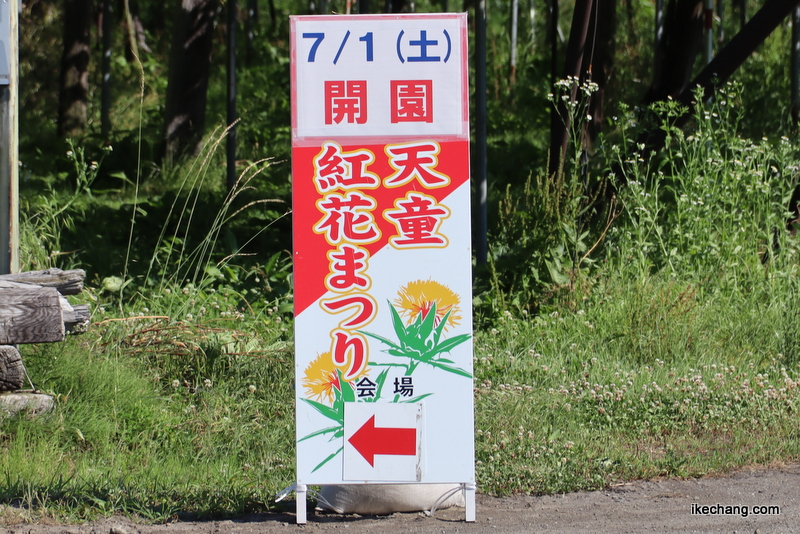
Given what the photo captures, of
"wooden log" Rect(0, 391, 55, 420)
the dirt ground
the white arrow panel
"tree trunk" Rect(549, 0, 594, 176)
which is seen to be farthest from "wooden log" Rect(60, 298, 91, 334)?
"tree trunk" Rect(549, 0, 594, 176)

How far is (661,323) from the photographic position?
18.0ft

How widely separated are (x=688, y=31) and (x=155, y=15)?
65.1 feet

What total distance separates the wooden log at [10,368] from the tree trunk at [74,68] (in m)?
10.5

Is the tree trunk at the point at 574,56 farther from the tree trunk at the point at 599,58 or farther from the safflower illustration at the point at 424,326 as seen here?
the safflower illustration at the point at 424,326

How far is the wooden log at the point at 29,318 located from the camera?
13.1 feet

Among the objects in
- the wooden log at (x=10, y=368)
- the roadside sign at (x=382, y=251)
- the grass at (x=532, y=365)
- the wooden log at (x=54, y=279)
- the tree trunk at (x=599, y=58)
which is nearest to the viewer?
the roadside sign at (x=382, y=251)

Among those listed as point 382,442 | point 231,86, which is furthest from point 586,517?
point 231,86

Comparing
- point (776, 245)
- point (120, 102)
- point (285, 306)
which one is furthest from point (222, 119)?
point (776, 245)

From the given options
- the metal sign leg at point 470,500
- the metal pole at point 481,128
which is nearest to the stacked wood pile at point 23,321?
the metal sign leg at point 470,500

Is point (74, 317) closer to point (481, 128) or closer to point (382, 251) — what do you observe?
point (382, 251)

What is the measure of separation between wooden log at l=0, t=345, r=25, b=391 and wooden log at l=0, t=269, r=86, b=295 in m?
0.39

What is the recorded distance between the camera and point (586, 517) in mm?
3510

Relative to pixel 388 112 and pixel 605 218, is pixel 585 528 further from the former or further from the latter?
pixel 605 218

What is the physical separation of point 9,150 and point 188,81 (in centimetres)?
626
